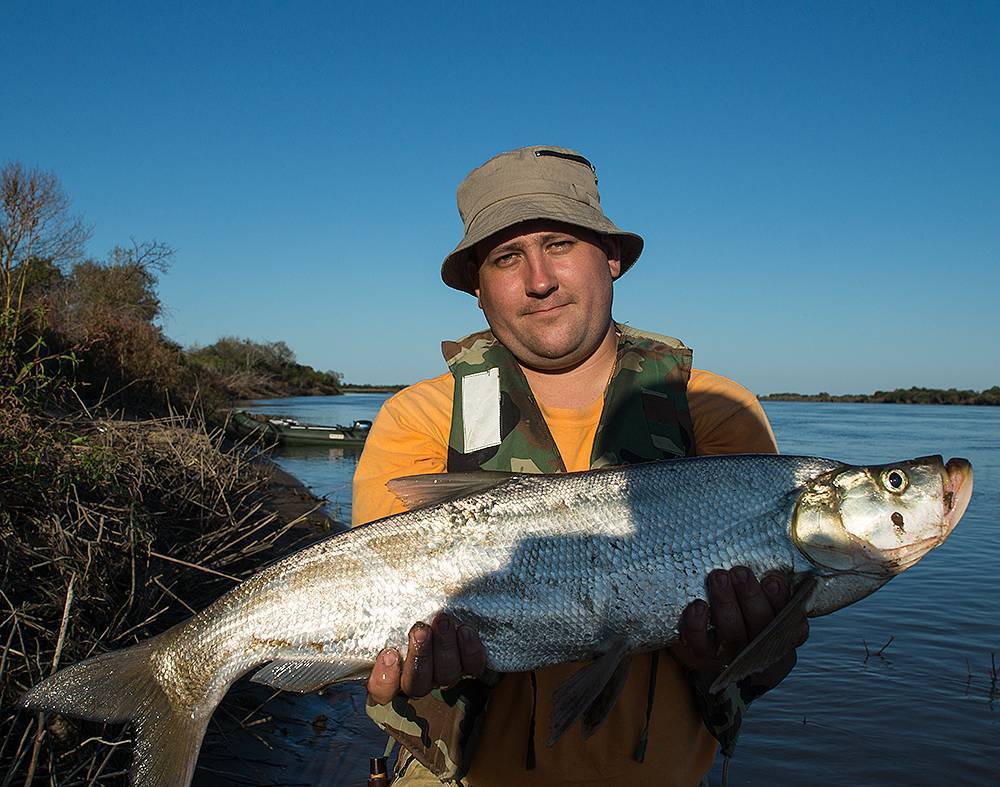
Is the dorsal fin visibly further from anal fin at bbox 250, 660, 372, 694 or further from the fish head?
the fish head

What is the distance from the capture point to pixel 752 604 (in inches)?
103

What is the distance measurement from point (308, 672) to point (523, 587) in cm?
87

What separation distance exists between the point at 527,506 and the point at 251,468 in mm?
7847

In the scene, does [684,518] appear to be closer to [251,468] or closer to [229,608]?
[229,608]

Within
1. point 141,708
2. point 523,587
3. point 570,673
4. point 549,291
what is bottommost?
point 141,708

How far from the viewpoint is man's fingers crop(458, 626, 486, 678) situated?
2629 mm

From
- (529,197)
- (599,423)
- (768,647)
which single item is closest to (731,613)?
(768,647)

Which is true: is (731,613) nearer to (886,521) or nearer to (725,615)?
(725,615)

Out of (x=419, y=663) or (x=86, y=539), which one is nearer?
(x=419, y=663)

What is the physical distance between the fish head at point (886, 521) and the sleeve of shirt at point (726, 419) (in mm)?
523

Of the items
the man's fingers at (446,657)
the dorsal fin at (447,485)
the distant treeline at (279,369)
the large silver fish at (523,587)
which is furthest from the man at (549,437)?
the distant treeline at (279,369)

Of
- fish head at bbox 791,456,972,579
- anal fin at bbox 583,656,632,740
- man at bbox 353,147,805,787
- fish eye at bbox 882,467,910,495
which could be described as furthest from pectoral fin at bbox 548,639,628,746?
fish eye at bbox 882,467,910,495

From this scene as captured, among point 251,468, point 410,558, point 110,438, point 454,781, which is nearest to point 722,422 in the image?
point 410,558

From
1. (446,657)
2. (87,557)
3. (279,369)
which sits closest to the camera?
(446,657)
